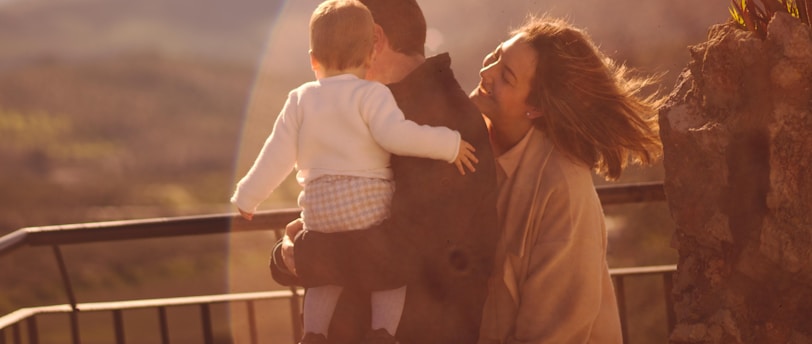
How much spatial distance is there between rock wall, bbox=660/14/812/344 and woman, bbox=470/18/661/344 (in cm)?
28

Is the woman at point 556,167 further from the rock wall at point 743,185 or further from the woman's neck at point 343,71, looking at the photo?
the woman's neck at point 343,71

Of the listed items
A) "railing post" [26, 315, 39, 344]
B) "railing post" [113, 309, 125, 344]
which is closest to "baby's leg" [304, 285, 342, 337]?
"railing post" [113, 309, 125, 344]

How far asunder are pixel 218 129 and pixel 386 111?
42.7 m

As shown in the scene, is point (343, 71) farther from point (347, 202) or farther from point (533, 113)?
point (533, 113)

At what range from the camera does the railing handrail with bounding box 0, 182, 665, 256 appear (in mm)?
4043

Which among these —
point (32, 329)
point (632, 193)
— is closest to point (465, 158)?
point (632, 193)

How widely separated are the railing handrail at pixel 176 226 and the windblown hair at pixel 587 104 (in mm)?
920

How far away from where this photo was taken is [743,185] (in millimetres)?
2729

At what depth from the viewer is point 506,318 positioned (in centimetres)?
311

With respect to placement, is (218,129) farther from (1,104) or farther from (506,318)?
(506,318)

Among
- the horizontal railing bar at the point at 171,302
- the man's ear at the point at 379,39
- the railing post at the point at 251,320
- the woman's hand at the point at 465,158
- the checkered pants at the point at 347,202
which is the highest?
the man's ear at the point at 379,39

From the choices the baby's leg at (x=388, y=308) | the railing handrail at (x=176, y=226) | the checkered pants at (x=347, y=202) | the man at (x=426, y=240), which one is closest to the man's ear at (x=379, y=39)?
the man at (x=426, y=240)

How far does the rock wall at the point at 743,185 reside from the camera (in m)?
2.59

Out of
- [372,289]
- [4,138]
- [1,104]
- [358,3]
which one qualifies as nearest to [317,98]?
[358,3]
